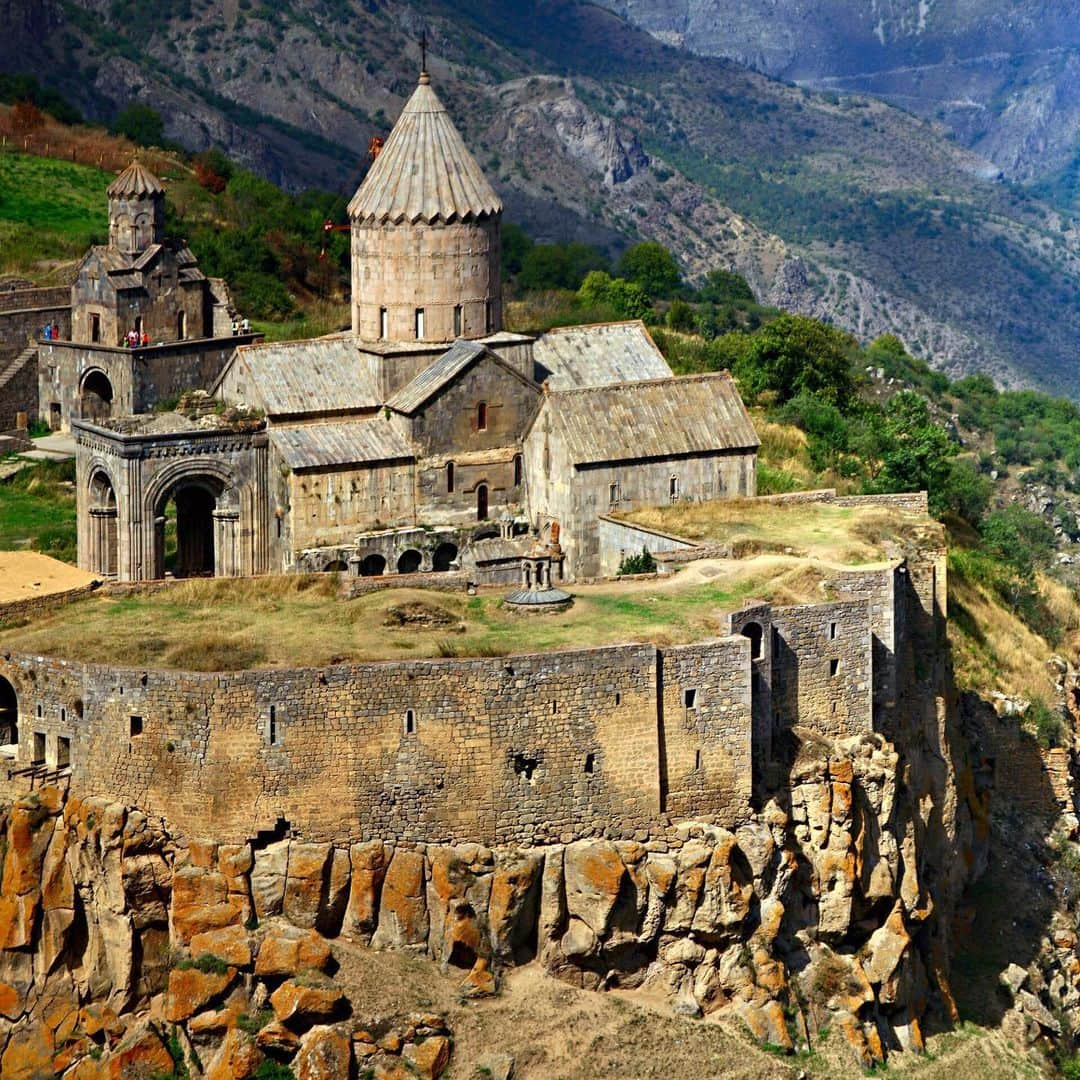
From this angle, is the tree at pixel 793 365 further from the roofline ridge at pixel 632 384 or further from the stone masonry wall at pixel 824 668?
the stone masonry wall at pixel 824 668

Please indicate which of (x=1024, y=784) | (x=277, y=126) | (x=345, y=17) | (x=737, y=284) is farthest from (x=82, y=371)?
(x=345, y=17)

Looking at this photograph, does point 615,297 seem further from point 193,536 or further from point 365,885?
point 365,885

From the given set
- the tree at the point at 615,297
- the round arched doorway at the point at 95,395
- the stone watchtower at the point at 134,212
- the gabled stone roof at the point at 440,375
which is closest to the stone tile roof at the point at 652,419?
the gabled stone roof at the point at 440,375

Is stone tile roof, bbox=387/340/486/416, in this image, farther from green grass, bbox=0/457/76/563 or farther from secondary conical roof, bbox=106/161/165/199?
secondary conical roof, bbox=106/161/165/199

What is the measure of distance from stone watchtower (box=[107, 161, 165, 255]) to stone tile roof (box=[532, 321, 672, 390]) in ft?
36.5

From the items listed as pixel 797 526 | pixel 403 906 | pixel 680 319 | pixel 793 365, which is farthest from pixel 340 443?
pixel 680 319

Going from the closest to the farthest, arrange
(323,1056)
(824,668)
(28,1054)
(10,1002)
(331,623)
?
(323,1056)
(28,1054)
(10,1002)
(331,623)
(824,668)

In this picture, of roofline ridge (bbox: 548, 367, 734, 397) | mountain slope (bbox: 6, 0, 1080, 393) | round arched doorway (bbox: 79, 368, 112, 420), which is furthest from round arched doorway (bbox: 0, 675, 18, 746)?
mountain slope (bbox: 6, 0, 1080, 393)

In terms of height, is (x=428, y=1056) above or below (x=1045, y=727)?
below

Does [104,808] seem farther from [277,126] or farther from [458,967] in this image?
[277,126]

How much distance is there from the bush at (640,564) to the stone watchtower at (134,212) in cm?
1854

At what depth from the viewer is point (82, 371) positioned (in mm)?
63719

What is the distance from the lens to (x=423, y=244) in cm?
5694

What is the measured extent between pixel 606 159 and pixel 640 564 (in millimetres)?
116987
